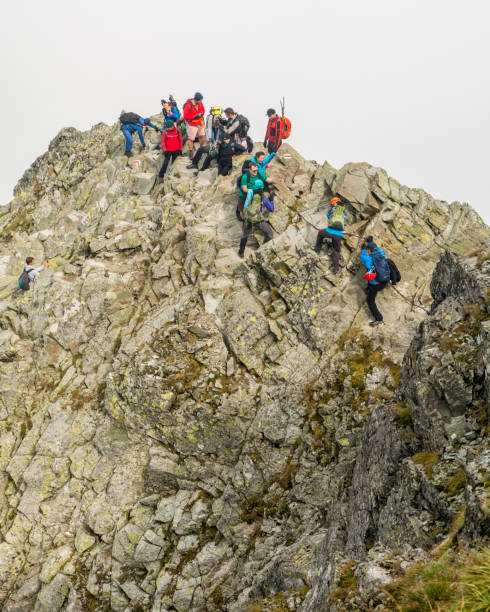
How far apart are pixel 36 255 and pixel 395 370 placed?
29685 millimetres

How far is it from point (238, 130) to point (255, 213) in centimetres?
974

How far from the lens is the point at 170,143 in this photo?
105 feet

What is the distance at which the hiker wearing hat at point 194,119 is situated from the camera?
101 ft

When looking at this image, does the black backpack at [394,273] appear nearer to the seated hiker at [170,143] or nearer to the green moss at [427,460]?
the green moss at [427,460]

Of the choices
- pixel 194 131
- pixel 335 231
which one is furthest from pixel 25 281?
pixel 335 231

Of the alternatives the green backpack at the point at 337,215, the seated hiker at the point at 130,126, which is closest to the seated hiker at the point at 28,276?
the seated hiker at the point at 130,126

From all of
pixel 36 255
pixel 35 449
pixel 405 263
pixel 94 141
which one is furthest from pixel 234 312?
pixel 94 141

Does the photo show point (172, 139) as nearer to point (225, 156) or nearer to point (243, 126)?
point (243, 126)

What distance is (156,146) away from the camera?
36.8 meters

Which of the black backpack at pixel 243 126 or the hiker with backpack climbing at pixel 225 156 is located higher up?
the black backpack at pixel 243 126

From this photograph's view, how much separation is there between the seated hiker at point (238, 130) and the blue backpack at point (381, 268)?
15.1 meters

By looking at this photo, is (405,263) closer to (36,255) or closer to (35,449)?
(35,449)

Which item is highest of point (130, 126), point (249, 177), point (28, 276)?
point (130, 126)

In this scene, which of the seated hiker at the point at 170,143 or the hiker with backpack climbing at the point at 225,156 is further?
the seated hiker at the point at 170,143
